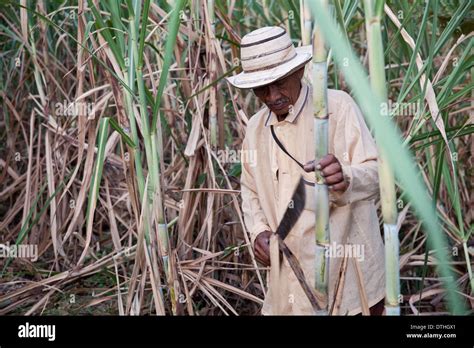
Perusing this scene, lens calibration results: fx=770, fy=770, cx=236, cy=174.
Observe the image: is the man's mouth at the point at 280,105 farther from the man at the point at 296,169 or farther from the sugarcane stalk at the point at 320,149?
the sugarcane stalk at the point at 320,149

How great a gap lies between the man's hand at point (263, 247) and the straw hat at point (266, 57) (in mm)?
307

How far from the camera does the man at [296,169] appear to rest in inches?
58.2

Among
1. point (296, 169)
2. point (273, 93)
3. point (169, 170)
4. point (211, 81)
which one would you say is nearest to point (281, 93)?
point (273, 93)

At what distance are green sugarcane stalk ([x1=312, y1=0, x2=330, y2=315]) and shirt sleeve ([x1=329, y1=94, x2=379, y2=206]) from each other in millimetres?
170

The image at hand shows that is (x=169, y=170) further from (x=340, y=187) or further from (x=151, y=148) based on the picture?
(x=340, y=187)

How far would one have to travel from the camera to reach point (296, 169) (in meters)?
1.54

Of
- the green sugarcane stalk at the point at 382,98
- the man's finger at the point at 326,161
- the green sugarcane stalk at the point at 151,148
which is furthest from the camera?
the green sugarcane stalk at the point at 151,148

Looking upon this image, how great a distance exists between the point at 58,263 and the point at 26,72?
71cm

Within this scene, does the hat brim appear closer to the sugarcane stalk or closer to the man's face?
the man's face

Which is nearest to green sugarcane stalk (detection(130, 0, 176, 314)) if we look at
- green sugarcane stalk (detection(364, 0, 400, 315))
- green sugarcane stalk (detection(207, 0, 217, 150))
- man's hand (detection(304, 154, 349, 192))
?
green sugarcane stalk (detection(207, 0, 217, 150))

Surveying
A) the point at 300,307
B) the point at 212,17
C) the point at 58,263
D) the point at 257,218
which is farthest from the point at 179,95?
the point at 300,307

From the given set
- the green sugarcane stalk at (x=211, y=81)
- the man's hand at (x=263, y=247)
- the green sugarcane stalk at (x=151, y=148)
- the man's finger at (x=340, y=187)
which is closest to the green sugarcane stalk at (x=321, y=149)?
the man's finger at (x=340, y=187)
